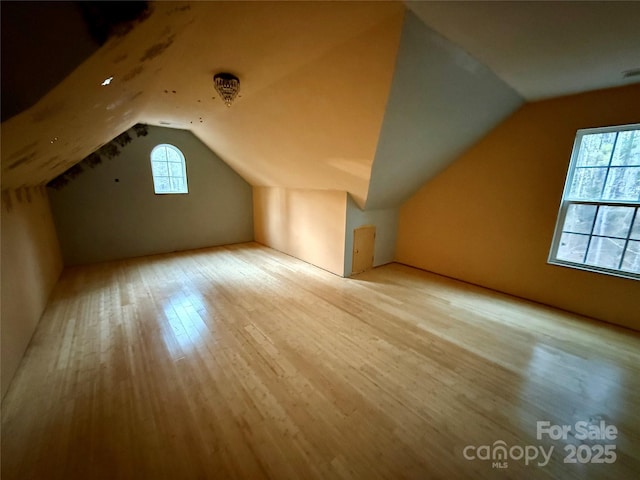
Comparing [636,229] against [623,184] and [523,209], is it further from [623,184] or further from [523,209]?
[523,209]

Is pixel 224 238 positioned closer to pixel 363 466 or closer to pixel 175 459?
pixel 175 459

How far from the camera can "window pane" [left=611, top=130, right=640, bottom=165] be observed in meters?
2.68

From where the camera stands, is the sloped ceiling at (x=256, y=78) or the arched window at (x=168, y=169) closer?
the sloped ceiling at (x=256, y=78)

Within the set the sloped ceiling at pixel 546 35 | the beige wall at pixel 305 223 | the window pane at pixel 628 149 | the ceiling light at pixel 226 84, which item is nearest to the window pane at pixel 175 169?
the beige wall at pixel 305 223

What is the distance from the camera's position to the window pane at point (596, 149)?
9.29 ft

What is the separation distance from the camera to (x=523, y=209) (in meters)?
3.40

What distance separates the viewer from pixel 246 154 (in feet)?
15.5

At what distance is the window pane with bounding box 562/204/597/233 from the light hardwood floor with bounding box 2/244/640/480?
1.06 meters

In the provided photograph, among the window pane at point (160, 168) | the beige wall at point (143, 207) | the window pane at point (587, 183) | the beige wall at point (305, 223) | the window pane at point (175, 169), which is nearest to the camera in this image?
the window pane at point (587, 183)

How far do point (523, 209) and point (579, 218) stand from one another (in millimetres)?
553

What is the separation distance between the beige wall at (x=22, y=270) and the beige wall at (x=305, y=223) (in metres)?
3.67

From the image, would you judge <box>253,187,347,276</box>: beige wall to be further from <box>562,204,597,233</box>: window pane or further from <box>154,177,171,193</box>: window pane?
<box>562,204,597,233</box>: window pane

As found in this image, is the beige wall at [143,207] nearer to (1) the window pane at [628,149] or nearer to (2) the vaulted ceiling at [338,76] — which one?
(2) the vaulted ceiling at [338,76]

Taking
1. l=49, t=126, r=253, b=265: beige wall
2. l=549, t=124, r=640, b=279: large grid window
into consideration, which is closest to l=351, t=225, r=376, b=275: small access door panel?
l=549, t=124, r=640, b=279: large grid window
